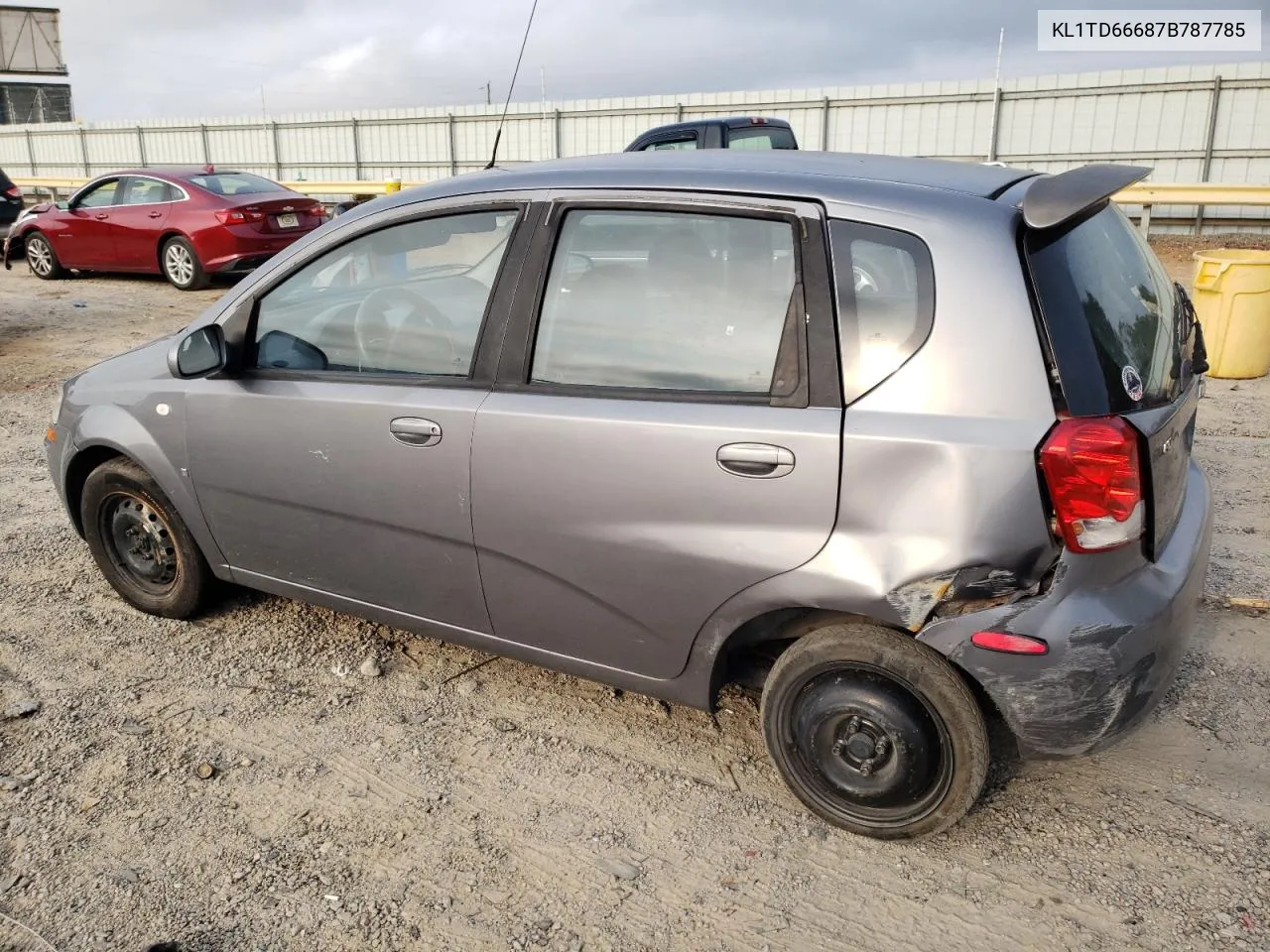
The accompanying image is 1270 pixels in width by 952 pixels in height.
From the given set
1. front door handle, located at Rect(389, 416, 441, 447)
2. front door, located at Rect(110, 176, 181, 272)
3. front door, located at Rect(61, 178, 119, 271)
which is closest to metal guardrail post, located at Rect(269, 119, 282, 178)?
front door, located at Rect(61, 178, 119, 271)

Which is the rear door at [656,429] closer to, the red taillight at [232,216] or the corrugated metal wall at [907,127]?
the red taillight at [232,216]

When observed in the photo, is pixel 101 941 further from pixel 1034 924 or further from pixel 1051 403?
pixel 1051 403

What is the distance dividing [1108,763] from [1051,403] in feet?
4.50

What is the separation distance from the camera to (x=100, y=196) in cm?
1333

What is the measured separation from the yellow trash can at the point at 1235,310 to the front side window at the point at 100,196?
1274 centimetres

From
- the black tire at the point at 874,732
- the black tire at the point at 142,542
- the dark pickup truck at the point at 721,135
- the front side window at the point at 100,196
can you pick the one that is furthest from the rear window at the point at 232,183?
the black tire at the point at 874,732

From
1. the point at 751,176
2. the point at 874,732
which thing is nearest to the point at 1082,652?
the point at 874,732

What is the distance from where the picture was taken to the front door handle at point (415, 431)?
3.05 metres

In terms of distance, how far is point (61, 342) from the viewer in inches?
389

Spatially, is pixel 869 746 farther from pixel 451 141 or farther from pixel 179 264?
pixel 451 141

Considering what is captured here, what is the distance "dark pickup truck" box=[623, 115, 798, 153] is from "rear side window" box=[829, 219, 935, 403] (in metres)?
8.62

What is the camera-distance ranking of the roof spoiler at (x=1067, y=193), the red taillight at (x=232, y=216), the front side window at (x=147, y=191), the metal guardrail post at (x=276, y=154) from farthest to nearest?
1. the metal guardrail post at (x=276, y=154)
2. the front side window at (x=147, y=191)
3. the red taillight at (x=232, y=216)
4. the roof spoiler at (x=1067, y=193)

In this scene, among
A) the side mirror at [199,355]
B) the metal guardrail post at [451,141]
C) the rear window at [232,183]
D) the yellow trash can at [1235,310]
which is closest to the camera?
the side mirror at [199,355]

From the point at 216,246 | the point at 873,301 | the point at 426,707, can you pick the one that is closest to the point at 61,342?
the point at 216,246
